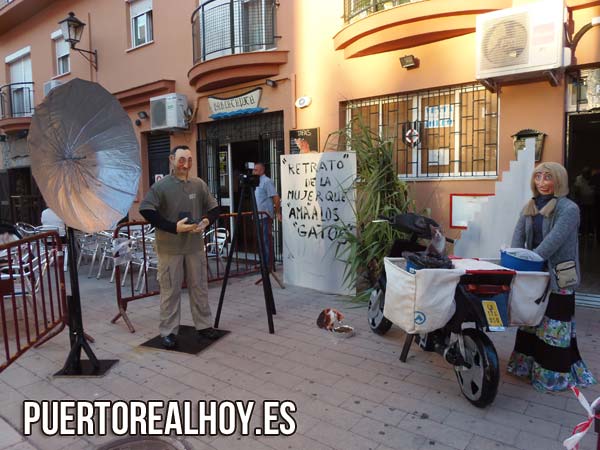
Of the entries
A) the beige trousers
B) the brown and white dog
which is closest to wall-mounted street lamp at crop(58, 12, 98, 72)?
the beige trousers

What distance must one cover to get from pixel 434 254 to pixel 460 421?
1152mm

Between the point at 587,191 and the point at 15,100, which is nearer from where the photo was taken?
the point at 587,191

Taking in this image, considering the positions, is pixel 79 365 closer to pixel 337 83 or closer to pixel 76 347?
pixel 76 347

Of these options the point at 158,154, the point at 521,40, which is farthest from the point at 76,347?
the point at 158,154

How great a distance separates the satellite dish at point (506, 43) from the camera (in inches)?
212

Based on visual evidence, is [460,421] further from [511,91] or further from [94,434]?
[511,91]

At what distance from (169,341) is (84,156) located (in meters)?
→ 1.87

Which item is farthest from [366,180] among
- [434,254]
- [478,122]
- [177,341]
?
[177,341]

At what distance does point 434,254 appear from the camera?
3410mm

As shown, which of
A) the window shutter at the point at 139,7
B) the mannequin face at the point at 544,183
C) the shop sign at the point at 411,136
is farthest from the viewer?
the window shutter at the point at 139,7

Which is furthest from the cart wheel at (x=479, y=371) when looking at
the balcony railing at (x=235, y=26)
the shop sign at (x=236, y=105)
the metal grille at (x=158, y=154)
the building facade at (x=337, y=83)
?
the metal grille at (x=158, y=154)

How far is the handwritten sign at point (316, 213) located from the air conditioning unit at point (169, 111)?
14.4 feet

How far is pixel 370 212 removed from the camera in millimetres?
5855

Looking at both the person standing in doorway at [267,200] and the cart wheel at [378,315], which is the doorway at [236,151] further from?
the cart wheel at [378,315]
